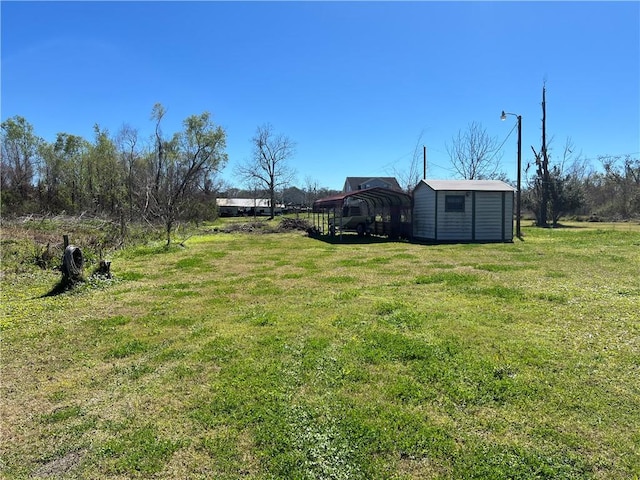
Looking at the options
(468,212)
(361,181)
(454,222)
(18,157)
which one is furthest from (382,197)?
(361,181)

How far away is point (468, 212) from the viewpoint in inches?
685

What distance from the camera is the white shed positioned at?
17.3m

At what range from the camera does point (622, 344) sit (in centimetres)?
426

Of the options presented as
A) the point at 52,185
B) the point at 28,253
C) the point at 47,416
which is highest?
the point at 52,185

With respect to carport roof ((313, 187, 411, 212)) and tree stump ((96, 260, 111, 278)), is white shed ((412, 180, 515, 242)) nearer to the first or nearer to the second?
carport roof ((313, 187, 411, 212))

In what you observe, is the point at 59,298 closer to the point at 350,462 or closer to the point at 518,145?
the point at 350,462

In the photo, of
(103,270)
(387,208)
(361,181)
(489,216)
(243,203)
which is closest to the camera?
(103,270)

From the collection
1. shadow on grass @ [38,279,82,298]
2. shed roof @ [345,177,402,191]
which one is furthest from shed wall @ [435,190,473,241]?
shed roof @ [345,177,402,191]

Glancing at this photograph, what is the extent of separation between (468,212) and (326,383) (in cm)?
1559

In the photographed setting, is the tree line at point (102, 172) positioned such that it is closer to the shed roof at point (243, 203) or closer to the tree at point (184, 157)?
the tree at point (184, 157)

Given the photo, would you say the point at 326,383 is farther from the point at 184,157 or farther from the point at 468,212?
the point at 184,157

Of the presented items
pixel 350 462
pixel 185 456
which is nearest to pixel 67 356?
pixel 185 456

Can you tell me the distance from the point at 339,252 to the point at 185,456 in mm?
11643

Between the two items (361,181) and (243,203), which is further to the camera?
(243,203)
